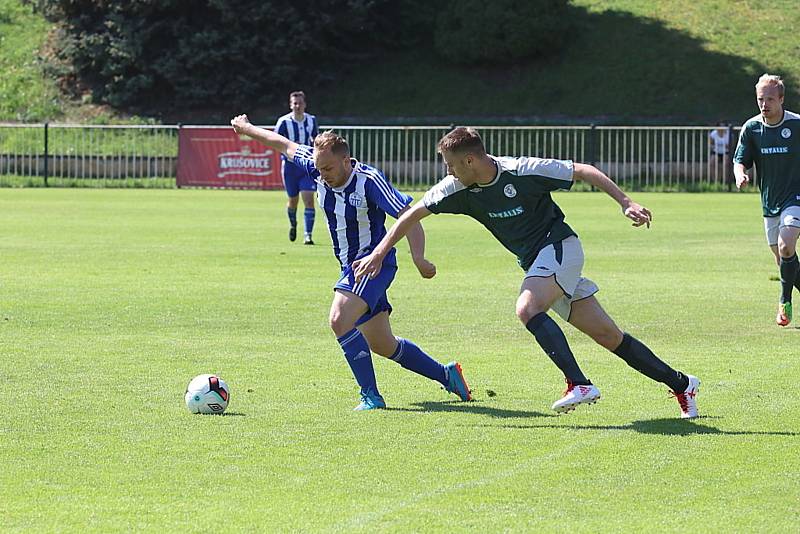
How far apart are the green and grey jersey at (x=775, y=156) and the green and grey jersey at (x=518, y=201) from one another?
15.9ft

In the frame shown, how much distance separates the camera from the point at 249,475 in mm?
6125

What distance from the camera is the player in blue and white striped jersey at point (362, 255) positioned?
802cm

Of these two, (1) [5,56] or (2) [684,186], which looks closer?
(2) [684,186]

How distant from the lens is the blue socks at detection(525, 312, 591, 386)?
734 cm

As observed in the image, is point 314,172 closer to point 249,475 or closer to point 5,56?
point 249,475

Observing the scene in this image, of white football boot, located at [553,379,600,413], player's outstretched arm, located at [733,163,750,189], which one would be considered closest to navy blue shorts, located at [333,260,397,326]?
white football boot, located at [553,379,600,413]

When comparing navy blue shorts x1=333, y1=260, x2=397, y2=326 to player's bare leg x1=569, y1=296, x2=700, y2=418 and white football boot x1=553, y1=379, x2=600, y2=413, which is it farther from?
white football boot x1=553, y1=379, x2=600, y2=413

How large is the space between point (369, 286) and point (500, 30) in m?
39.9

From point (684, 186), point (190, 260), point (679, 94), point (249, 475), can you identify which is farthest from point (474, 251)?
point (679, 94)

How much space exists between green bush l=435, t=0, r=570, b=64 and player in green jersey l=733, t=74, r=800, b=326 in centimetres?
3530

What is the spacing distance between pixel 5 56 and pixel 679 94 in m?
24.8

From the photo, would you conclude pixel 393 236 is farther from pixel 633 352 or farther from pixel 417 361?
pixel 633 352

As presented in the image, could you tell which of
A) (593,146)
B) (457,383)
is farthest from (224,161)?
(457,383)

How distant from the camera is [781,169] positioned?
472 inches
